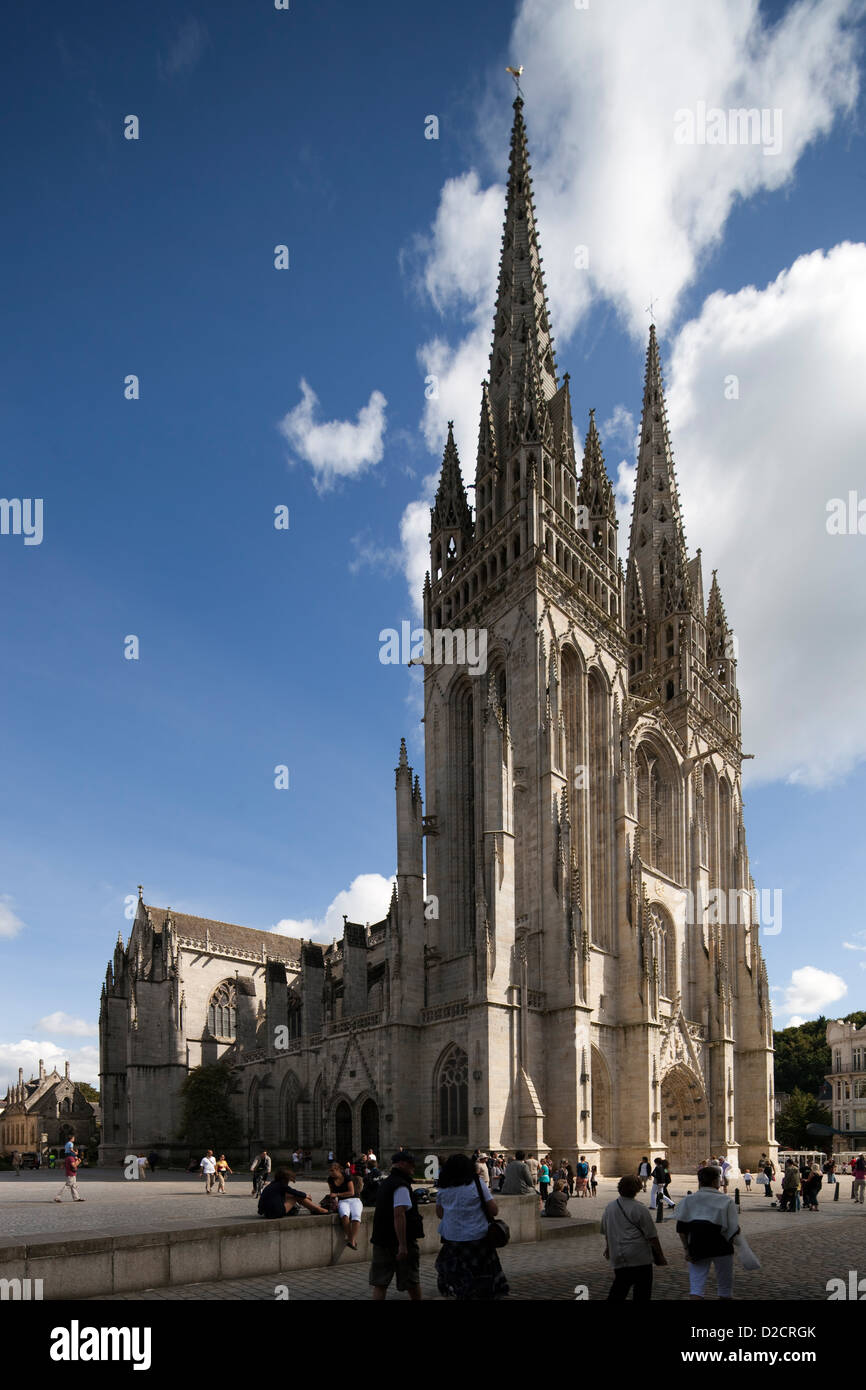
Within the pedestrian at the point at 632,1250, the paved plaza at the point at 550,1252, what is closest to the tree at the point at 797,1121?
the paved plaza at the point at 550,1252

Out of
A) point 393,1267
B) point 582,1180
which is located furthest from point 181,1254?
point 582,1180

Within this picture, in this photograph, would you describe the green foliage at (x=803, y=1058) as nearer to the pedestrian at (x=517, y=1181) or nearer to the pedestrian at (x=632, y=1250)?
the pedestrian at (x=517, y=1181)

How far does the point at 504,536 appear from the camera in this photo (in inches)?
1650

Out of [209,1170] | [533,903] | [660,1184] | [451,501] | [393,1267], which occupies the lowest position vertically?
[209,1170]

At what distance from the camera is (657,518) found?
61.7 metres

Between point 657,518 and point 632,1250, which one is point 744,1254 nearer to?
point 632,1250

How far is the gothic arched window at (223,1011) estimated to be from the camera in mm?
61219

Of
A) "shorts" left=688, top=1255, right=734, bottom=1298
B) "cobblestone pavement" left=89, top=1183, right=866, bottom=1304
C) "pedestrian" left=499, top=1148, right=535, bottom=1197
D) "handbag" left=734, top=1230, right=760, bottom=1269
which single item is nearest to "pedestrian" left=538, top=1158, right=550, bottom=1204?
"cobblestone pavement" left=89, top=1183, right=866, bottom=1304

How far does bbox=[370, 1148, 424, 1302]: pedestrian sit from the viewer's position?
334 inches

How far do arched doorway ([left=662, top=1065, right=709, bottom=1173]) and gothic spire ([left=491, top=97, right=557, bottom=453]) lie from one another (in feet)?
97.8

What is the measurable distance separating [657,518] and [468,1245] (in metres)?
57.8

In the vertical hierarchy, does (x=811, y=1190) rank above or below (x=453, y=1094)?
above

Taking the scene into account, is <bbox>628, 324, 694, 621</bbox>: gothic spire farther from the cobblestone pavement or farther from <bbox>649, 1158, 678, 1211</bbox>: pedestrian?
the cobblestone pavement
